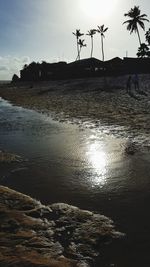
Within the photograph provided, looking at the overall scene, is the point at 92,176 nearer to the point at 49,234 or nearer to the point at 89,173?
the point at 89,173

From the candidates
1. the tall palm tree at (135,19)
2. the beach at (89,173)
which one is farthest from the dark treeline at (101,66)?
the beach at (89,173)

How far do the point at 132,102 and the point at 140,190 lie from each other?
1693 cm

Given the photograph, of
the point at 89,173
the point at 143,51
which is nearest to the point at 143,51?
the point at 143,51

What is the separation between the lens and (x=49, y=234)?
5.84m

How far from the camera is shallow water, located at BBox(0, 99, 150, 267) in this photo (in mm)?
6332

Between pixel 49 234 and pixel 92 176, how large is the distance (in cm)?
372

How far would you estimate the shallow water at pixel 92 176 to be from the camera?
6.33 metres

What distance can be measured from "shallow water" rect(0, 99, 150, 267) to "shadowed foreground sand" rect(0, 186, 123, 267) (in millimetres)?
405

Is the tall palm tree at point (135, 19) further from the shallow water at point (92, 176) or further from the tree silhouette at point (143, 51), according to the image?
the shallow water at point (92, 176)

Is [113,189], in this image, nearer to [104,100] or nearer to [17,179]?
[17,179]

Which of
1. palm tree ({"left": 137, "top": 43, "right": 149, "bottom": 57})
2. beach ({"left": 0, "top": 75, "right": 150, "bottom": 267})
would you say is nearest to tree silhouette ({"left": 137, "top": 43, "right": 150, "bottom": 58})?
palm tree ({"left": 137, "top": 43, "right": 149, "bottom": 57})

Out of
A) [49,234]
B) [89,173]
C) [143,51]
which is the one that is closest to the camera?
[49,234]

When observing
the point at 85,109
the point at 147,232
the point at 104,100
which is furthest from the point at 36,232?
the point at 104,100

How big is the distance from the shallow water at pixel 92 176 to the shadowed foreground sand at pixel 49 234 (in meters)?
0.41
